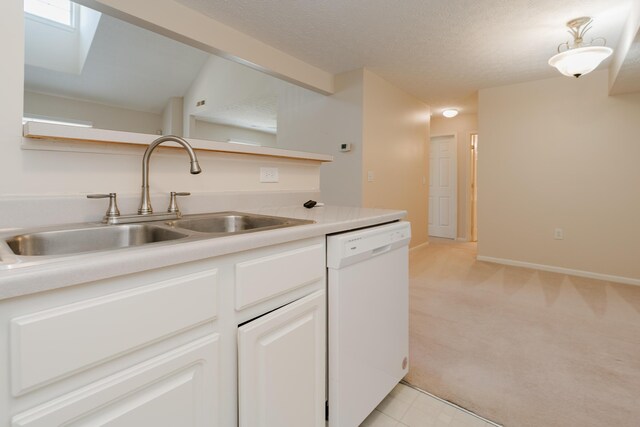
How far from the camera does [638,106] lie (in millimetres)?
3127

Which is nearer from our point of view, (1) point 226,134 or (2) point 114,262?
(2) point 114,262

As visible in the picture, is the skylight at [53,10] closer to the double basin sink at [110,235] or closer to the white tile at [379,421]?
the double basin sink at [110,235]

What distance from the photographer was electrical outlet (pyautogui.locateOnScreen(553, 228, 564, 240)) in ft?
11.8

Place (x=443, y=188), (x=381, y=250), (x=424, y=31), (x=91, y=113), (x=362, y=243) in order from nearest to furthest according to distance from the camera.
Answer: (x=362, y=243) → (x=381, y=250) → (x=424, y=31) → (x=91, y=113) → (x=443, y=188)

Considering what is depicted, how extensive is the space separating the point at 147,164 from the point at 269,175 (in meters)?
0.68

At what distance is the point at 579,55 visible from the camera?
239 centimetres

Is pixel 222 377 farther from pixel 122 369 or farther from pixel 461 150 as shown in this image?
pixel 461 150

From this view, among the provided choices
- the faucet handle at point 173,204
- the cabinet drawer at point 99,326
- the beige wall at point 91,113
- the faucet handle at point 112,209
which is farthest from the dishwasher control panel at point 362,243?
the beige wall at point 91,113

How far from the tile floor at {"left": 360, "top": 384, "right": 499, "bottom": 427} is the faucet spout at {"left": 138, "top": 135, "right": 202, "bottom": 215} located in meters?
1.23

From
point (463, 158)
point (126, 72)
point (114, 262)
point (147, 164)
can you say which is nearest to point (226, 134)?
point (126, 72)

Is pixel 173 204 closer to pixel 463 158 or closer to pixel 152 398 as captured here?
pixel 152 398

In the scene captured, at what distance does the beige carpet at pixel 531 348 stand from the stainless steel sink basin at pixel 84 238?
4.62ft

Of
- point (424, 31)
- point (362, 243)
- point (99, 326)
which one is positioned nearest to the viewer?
point (99, 326)

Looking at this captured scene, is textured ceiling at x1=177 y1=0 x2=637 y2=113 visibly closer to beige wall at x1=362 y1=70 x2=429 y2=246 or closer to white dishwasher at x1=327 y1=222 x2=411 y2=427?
beige wall at x1=362 y1=70 x2=429 y2=246
